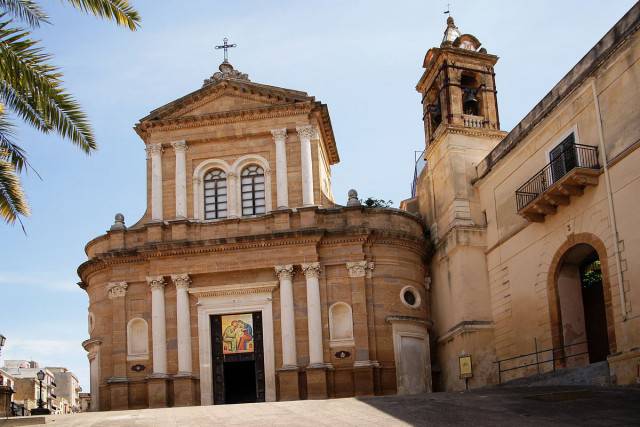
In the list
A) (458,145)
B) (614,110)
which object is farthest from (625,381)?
(458,145)

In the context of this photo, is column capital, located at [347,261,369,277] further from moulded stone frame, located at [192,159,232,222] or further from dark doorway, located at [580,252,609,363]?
dark doorway, located at [580,252,609,363]

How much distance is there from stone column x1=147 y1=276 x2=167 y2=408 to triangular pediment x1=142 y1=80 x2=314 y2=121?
631 centimetres

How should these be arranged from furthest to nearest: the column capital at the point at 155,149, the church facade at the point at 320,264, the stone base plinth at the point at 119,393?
the column capital at the point at 155,149, the stone base plinth at the point at 119,393, the church facade at the point at 320,264

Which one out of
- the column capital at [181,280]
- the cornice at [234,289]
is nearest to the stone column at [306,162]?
the cornice at [234,289]

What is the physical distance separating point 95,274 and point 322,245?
8418 mm

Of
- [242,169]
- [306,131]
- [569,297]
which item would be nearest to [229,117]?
[242,169]

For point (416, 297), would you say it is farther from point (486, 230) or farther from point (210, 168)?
point (210, 168)

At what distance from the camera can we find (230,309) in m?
30.7

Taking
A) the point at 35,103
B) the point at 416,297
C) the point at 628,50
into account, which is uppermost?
the point at 628,50

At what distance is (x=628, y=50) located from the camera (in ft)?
70.4

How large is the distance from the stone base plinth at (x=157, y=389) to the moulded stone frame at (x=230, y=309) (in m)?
1.20

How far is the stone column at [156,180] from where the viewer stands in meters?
32.0

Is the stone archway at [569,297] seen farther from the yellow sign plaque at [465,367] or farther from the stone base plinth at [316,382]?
the stone base plinth at [316,382]

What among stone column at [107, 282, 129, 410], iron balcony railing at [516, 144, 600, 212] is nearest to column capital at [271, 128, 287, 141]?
stone column at [107, 282, 129, 410]
